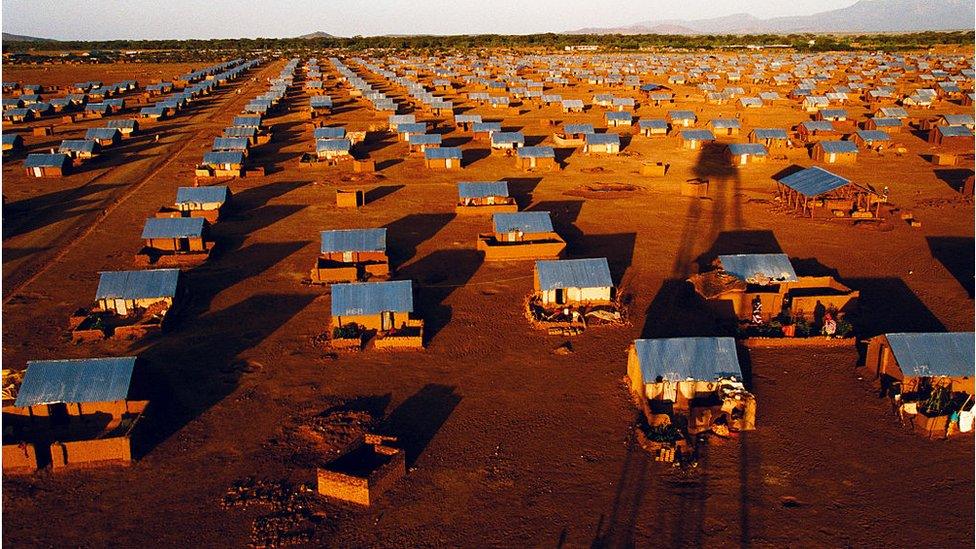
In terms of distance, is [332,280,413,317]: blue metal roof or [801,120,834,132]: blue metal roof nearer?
[332,280,413,317]: blue metal roof

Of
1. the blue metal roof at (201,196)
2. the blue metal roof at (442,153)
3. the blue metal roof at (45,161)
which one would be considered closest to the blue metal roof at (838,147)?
the blue metal roof at (442,153)

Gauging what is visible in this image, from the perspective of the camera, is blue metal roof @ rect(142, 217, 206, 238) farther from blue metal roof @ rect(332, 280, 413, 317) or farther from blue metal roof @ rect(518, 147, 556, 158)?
blue metal roof @ rect(518, 147, 556, 158)

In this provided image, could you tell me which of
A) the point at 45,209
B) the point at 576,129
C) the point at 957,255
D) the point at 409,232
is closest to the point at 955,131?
the point at 957,255

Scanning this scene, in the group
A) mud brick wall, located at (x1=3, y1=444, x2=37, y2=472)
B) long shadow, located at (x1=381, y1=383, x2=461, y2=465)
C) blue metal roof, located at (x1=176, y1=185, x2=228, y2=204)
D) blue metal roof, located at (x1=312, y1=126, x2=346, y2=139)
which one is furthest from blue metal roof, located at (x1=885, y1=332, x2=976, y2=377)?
blue metal roof, located at (x1=312, y1=126, x2=346, y2=139)

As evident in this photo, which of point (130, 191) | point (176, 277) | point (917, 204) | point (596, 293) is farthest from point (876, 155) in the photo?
point (130, 191)

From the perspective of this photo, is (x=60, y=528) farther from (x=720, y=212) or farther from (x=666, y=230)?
(x=720, y=212)

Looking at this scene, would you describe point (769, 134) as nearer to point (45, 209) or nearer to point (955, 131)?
point (955, 131)
